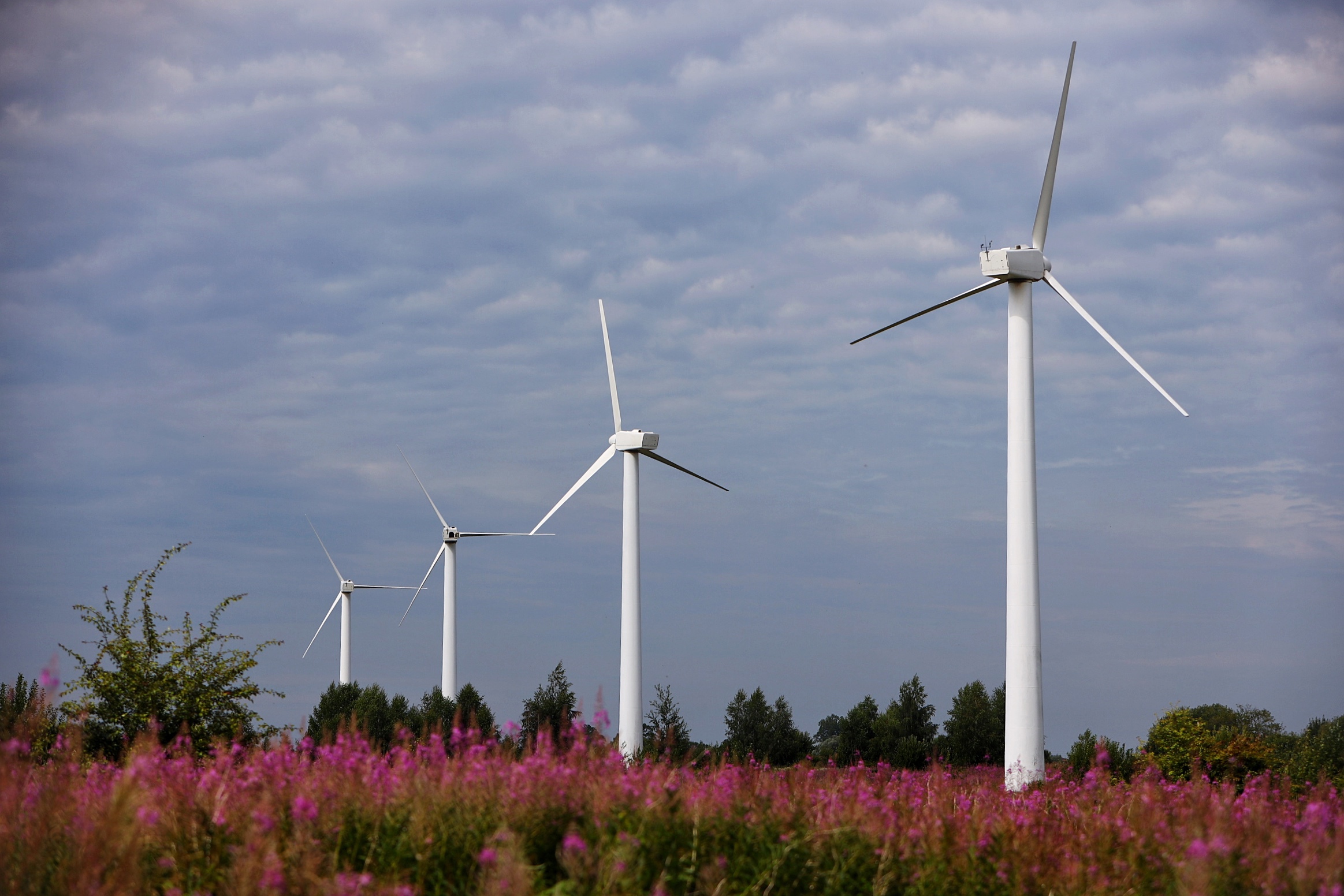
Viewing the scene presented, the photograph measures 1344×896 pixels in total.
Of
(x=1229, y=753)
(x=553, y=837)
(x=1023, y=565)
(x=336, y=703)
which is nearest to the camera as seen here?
(x=553, y=837)

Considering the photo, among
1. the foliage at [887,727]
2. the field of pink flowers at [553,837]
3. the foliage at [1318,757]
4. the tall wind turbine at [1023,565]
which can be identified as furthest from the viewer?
the foliage at [887,727]

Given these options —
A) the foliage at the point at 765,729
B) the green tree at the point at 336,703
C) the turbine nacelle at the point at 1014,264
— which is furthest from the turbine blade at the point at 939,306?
the green tree at the point at 336,703

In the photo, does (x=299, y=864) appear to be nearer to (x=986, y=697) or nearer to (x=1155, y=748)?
(x=1155, y=748)

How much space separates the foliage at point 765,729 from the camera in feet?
178

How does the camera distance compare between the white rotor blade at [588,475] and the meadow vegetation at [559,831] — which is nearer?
the meadow vegetation at [559,831]

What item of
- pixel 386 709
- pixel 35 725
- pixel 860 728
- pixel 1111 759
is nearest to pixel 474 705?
pixel 386 709

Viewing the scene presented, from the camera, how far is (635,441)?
4575 cm

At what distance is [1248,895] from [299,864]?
744 centimetres

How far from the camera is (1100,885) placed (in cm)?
948

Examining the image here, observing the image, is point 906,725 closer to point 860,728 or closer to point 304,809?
point 860,728

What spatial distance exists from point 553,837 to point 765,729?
1845 inches

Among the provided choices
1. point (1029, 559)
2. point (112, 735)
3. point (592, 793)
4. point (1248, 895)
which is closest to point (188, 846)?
point (592, 793)

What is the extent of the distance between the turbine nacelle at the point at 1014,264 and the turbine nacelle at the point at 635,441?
60.0 ft

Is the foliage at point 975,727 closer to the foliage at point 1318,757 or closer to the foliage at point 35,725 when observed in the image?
the foliage at point 1318,757
